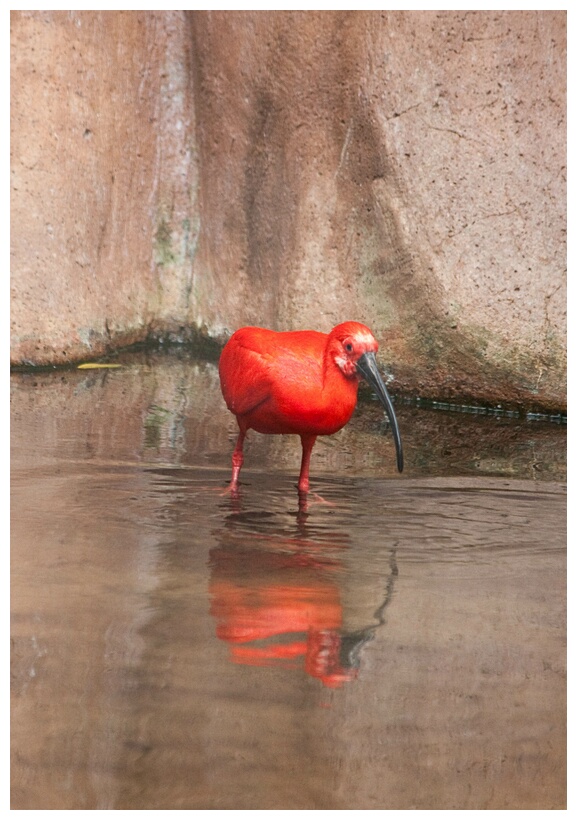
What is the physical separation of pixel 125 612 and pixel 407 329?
4648 mm

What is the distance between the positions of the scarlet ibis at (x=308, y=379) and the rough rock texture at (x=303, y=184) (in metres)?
2.89

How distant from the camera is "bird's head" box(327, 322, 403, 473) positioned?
4363mm

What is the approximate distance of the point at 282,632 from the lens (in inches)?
124

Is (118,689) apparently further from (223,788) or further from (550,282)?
(550,282)

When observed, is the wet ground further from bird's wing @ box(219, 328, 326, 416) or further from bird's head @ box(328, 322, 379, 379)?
bird's head @ box(328, 322, 379, 379)

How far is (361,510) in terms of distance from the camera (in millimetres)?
4523

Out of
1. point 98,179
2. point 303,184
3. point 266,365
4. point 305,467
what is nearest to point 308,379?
point 266,365

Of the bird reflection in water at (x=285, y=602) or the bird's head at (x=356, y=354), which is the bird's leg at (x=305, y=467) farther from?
the bird reflection in water at (x=285, y=602)

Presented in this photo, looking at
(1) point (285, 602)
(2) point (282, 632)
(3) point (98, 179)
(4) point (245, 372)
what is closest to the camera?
(2) point (282, 632)

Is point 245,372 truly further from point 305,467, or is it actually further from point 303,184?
point 303,184

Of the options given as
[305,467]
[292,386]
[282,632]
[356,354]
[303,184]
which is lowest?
[282,632]

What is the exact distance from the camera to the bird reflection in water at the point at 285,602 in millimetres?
2992

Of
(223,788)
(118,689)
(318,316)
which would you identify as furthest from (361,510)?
(318,316)

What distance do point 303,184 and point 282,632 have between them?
208 inches
